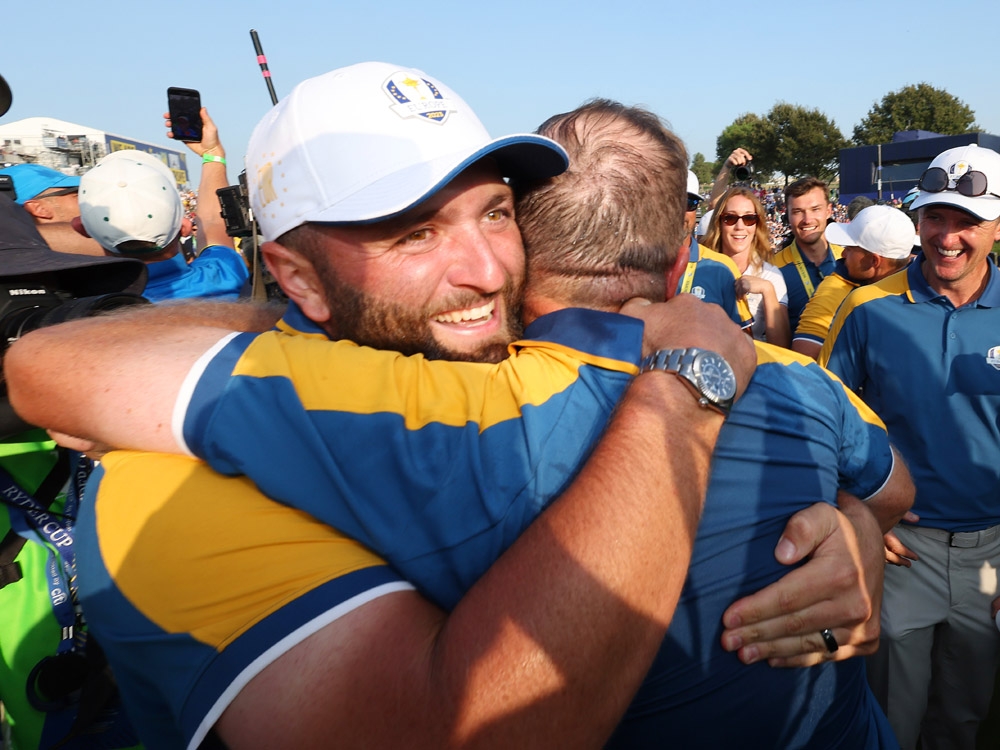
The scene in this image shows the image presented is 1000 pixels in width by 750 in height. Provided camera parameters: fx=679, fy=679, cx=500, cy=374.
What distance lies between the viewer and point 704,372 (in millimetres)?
1278

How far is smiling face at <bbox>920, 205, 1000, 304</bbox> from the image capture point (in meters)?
3.72

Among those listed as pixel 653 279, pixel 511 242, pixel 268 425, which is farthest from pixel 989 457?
pixel 268 425

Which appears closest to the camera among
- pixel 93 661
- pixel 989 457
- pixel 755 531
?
pixel 755 531

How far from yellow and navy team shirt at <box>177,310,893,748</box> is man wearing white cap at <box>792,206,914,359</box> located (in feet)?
13.7

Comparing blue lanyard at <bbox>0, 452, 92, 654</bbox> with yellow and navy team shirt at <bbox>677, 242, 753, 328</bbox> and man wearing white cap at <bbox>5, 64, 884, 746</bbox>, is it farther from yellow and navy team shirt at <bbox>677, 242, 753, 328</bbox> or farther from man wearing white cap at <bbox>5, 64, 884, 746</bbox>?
yellow and navy team shirt at <bbox>677, 242, 753, 328</bbox>

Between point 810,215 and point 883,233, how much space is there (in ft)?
3.77

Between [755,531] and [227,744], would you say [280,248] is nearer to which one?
[227,744]

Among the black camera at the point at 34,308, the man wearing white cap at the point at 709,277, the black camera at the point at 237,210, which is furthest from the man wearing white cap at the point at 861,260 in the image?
the black camera at the point at 34,308

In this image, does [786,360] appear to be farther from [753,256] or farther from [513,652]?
[753,256]

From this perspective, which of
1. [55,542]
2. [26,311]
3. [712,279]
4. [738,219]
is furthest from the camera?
[738,219]

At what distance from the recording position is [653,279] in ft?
5.19

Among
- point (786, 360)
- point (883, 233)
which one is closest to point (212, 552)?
point (786, 360)

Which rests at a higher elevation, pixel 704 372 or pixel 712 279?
pixel 704 372

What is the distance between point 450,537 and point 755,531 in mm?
623
